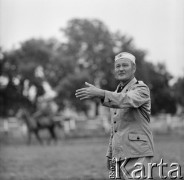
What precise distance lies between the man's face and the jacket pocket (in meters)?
0.54

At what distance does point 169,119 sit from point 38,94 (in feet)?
40.4

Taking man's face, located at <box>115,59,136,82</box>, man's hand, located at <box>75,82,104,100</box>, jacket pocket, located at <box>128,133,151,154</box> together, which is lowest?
jacket pocket, located at <box>128,133,151,154</box>

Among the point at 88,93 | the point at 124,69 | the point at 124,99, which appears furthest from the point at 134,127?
the point at 88,93

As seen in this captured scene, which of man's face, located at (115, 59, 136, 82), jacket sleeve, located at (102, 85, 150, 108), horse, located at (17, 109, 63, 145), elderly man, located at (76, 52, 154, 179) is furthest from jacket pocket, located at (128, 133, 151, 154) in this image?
horse, located at (17, 109, 63, 145)

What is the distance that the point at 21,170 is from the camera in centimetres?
1009

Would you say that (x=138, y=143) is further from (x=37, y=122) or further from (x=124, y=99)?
(x=37, y=122)

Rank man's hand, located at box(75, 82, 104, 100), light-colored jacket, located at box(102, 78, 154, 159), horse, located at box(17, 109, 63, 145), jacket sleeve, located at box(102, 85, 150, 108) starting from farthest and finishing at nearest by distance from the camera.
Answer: horse, located at box(17, 109, 63, 145) → light-colored jacket, located at box(102, 78, 154, 159) → jacket sleeve, located at box(102, 85, 150, 108) → man's hand, located at box(75, 82, 104, 100)

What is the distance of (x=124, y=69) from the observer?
13.9 ft

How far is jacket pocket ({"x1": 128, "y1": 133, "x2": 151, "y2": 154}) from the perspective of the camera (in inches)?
163

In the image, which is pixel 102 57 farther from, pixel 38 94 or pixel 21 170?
pixel 21 170

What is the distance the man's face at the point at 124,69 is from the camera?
13.8ft

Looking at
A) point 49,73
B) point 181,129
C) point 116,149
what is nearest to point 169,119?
point 181,129

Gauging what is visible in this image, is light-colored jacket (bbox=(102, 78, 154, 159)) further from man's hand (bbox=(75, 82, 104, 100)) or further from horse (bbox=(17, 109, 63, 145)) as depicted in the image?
horse (bbox=(17, 109, 63, 145))

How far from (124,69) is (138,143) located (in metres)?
0.70
